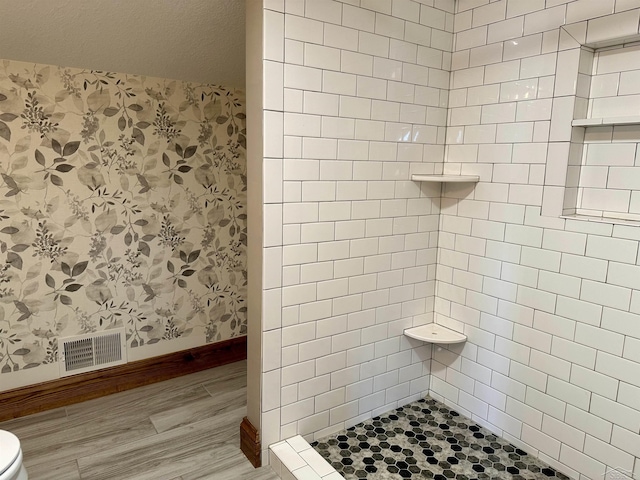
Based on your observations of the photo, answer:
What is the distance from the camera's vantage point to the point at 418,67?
2.08 m

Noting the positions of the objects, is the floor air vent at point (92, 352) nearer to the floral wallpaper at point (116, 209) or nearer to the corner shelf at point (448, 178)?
the floral wallpaper at point (116, 209)

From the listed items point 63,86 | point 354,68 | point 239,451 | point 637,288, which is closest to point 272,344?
point 239,451

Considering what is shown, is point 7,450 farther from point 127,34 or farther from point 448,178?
point 448,178

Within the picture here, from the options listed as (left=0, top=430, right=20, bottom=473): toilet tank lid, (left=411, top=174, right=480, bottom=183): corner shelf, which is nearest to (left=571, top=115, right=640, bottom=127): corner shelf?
(left=411, top=174, right=480, bottom=183): corner shelf

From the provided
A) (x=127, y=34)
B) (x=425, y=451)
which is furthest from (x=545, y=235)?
(x=127, y=34)

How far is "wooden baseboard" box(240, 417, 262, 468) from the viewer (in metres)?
1.91

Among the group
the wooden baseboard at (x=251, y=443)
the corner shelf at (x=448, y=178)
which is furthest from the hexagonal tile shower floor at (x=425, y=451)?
the corner shelf at (x=448, y=178)

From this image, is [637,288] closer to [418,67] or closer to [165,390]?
[418,67]

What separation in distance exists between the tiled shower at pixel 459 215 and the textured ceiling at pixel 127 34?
414 mm

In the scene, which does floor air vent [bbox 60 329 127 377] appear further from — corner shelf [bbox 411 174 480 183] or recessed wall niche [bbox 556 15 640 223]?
recessed wall niche [bbox 556 15 640 223]

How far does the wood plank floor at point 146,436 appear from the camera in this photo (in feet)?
6.25

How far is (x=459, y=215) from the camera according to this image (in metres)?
2.22

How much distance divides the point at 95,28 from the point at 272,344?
1605mm

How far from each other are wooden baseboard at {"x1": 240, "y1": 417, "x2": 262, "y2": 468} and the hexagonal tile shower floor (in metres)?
0.27
